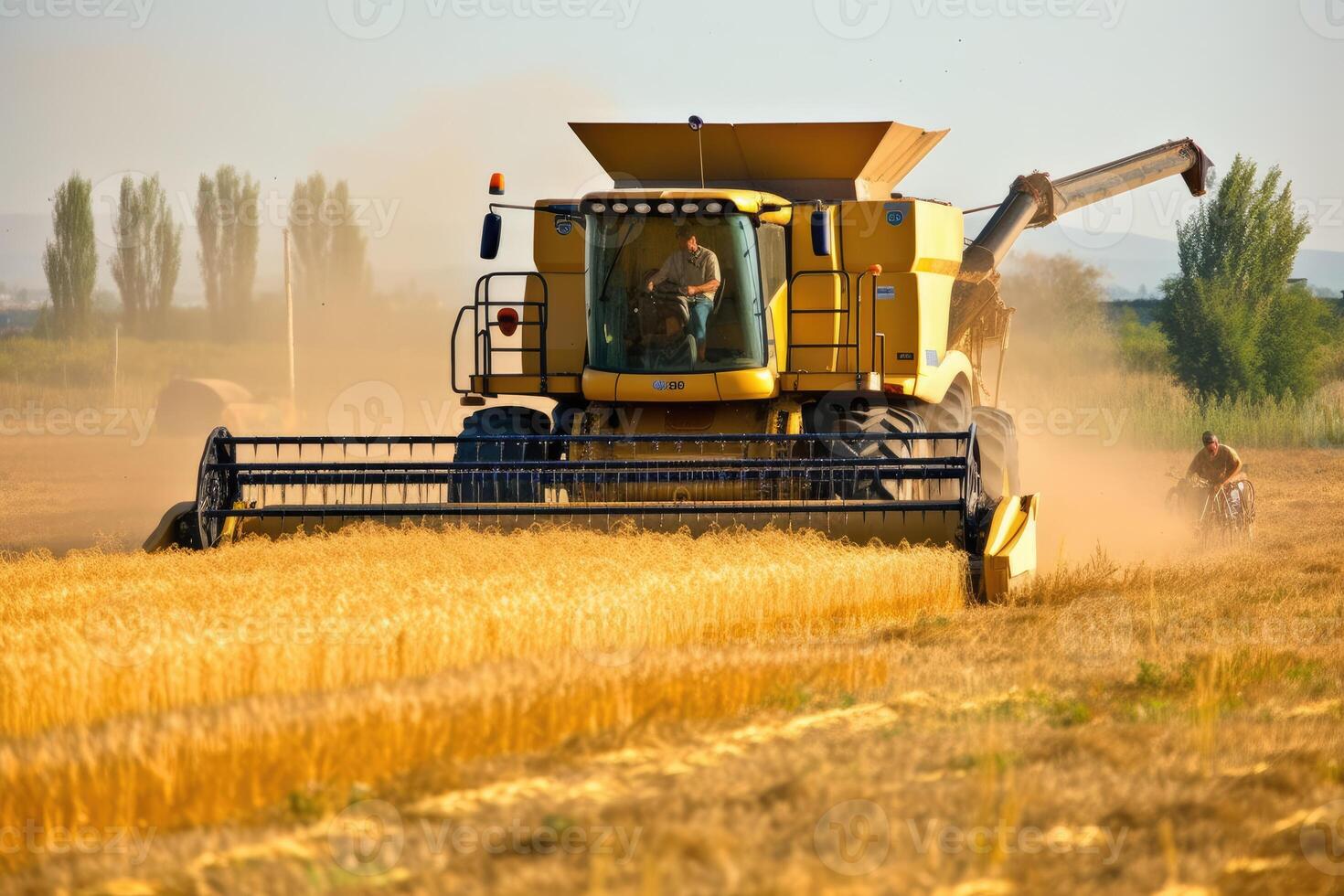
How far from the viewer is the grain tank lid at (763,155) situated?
10.5 m

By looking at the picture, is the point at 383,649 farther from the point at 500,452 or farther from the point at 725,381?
the point at 725,381

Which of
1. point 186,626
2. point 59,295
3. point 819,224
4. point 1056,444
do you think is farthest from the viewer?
point 59,295

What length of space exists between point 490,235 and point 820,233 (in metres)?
2.20

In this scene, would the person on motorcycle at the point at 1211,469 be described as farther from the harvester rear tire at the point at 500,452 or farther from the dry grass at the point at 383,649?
the harvester rear tire at the point at 500,452

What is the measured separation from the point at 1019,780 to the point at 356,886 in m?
1.78

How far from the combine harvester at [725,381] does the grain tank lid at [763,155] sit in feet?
0.06

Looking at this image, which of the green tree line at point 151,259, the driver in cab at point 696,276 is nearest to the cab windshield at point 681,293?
the driver in cab at point 696,276

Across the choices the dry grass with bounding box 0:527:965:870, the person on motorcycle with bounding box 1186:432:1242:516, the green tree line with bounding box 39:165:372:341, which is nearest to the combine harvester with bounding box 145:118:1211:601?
the dry grass with bounding box 0:527:965:870

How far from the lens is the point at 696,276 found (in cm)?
991

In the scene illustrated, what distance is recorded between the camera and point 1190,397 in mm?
35812

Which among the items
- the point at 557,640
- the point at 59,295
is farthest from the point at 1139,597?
the point at 59,295

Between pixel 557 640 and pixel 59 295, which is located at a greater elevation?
pixel 59 295

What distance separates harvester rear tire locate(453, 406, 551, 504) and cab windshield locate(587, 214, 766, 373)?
33.5 inches

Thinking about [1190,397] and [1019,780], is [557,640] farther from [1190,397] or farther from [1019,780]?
[1190,397]
